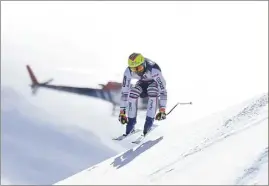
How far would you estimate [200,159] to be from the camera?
11.9 m

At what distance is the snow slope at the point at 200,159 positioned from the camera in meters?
10.6

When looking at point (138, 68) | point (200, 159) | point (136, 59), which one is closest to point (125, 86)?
point (138, 68)

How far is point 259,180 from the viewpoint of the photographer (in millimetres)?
9812

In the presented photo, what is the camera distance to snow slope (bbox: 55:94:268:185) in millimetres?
10602

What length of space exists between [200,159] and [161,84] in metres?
7.06

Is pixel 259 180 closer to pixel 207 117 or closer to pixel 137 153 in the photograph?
pixel 137 153

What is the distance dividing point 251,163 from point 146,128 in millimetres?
8929

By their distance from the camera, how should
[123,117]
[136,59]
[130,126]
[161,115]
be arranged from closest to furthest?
[136,59], [161,115], [123,117], [130,126]

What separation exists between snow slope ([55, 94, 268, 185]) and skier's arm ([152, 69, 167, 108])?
4.78 feet

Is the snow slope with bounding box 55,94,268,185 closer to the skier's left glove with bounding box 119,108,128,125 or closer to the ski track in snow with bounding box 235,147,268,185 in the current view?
the ski track in snow with bounding box 235,147,268,185

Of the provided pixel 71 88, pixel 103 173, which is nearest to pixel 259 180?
pixel 103 173

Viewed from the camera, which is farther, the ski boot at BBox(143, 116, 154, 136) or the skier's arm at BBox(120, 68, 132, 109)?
the ski boot at BBox(143, 116, 154, 136)

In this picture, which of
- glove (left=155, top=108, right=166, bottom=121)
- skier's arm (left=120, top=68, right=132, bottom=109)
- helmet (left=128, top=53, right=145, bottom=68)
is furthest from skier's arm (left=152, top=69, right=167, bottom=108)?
skier's arm (left=120, top=68, right=132, bottom=109)

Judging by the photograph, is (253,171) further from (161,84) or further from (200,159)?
(161,84)
